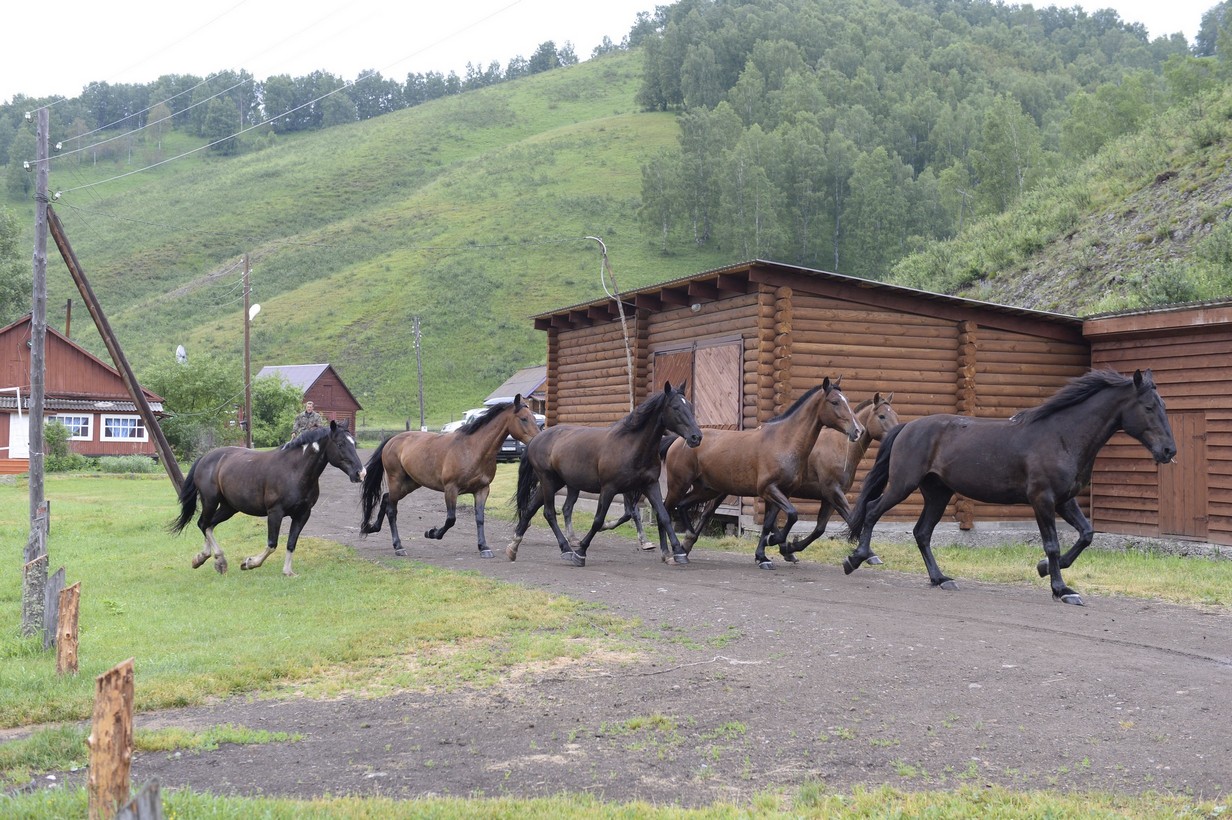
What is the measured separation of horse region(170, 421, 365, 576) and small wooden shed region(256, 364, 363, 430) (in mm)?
50722

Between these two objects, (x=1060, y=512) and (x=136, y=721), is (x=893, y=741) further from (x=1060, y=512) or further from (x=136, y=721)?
(x=1060, y=512)

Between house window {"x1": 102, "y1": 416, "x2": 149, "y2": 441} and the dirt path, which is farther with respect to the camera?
house window {"x1": 102, "y1": 416, "x2": 149, "y2": 441}

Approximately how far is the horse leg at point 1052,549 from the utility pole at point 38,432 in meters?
10.2

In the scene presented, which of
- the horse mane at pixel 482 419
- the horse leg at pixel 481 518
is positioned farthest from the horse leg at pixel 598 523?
the horse mane at pixel 482 419

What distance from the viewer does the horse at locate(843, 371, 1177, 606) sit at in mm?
11586

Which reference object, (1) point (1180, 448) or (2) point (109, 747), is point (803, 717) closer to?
(2) point (109, 747)

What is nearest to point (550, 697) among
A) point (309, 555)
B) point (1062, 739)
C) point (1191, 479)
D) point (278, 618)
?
point (1062, 739)

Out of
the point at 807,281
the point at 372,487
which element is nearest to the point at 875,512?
the point at 807,281

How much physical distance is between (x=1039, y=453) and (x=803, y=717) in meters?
6.46

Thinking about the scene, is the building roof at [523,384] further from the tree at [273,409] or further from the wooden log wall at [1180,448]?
the wooden log wall at [1180,448]

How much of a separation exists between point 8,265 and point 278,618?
59.7 metres

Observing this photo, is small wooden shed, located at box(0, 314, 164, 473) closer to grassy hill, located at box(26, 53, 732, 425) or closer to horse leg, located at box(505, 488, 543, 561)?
grassy hill, located at box(26, 53, 732, 425)

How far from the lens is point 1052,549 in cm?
1162

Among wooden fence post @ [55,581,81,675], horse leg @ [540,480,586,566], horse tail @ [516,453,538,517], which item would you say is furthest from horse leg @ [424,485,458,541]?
wooden fence post @ [55,581,81,675]
